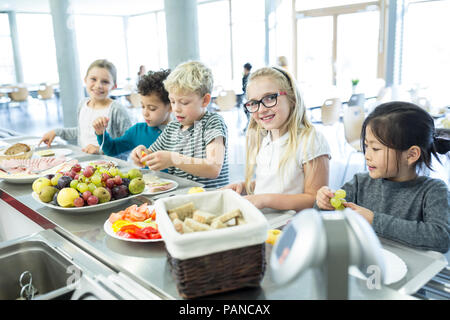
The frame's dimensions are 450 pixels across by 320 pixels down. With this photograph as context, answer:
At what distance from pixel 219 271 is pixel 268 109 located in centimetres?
89

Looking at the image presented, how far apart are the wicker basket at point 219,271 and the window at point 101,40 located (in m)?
15.3

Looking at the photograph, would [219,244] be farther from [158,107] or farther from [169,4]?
[169,4]

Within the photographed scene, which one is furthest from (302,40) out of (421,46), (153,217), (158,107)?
(153,217)

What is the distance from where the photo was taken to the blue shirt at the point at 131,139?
2.23m

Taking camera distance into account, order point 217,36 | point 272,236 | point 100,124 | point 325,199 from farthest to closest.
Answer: point 217,36
point 100,124
point 325,199
point 272,236

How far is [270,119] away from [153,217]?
0.63 m

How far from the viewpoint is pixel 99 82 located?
263 centimetres

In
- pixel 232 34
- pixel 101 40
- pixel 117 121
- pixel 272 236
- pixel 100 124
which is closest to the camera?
pixel 272 236

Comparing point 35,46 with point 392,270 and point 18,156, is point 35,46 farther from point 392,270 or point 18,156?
point 392,270

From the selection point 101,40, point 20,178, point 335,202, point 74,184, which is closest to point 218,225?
point 335,202

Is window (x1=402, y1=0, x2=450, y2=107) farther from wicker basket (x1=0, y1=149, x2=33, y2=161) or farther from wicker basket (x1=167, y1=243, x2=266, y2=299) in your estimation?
wicker basket (x1=167, y1=243, x2=266, y2=299)

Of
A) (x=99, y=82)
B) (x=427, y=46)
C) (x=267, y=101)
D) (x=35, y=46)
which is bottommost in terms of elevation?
(x=267, y=101)

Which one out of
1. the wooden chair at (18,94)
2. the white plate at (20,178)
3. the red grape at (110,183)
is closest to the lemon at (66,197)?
the red grape at (110,183)
